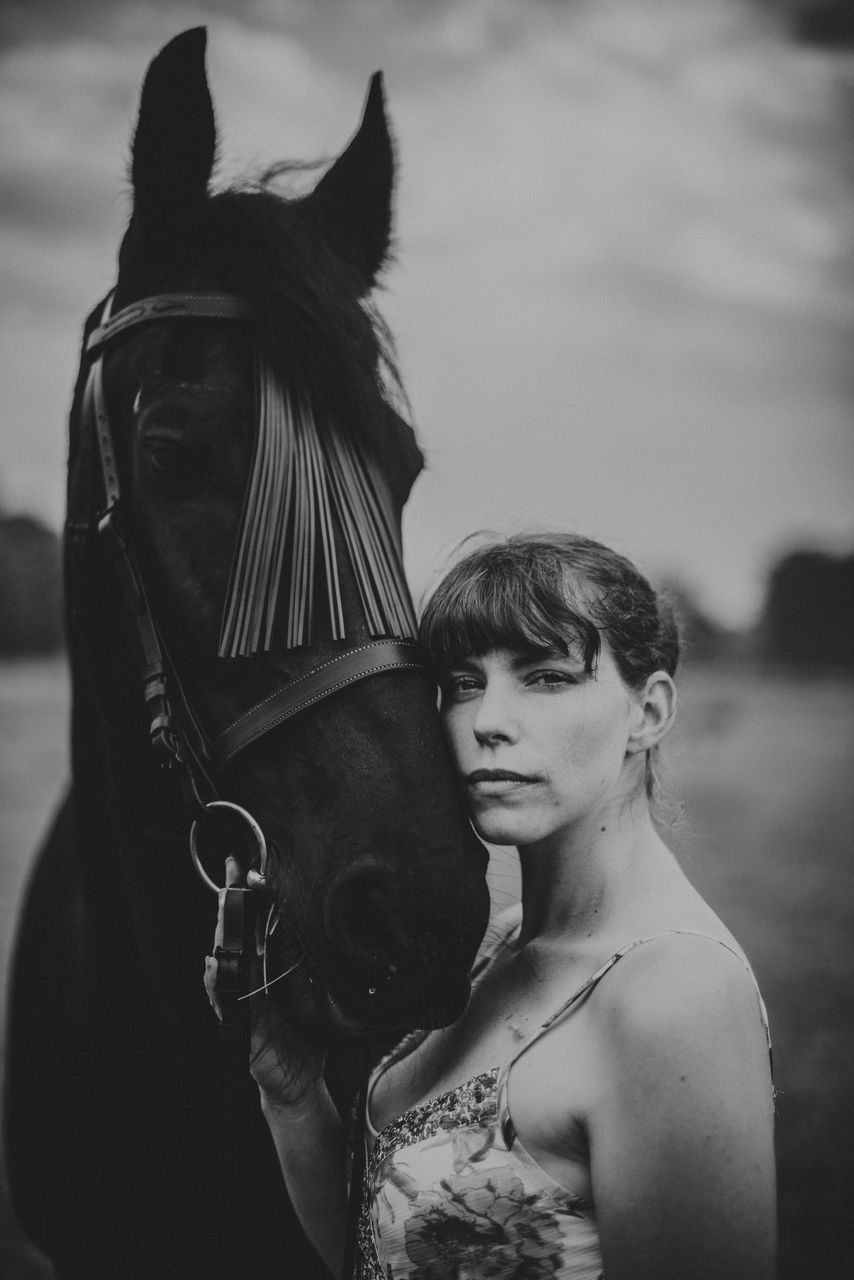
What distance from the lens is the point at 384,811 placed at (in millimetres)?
1290

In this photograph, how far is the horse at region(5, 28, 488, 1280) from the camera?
1302mm

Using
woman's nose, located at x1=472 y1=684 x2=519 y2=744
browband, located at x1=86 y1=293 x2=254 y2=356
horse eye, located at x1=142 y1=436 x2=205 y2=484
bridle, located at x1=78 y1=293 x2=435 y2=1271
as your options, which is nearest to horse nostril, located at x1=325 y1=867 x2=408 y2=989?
bridle, located at x1=78 y1=293 x2=435 y2=1271

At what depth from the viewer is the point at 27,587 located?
7.81m

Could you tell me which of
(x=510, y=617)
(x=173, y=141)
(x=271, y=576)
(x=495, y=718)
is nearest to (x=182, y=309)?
(x=173, y=141)

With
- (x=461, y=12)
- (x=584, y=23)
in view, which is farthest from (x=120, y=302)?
(x=584, y=23)

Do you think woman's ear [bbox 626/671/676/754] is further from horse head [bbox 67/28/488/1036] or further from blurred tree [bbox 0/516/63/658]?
blurred tree [bbox 0/516/63/658]

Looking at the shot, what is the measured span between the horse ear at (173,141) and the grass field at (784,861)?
2.44 meters

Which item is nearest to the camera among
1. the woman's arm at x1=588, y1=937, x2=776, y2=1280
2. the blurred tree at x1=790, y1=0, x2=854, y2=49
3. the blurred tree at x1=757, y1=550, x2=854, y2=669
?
the woman's arm at x1=588, y1=937, x2=776, y2=1280

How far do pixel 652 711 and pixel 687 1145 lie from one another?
0.71m

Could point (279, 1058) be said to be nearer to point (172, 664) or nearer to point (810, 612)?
point (172, 664)

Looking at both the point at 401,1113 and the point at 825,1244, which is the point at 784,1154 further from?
the point at 401,1113

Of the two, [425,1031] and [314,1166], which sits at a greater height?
[425,1031]

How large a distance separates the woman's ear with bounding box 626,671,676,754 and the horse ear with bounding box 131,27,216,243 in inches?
54.5

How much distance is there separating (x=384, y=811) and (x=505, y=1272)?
0.70 metres
